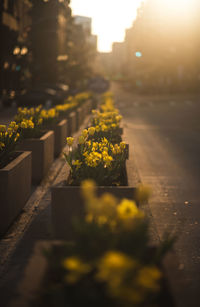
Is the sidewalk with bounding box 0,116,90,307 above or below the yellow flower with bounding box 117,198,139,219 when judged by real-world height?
below

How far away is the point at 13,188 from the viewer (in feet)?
21.7

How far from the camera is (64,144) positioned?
15.0 m

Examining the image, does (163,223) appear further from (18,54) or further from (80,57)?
(80,57)

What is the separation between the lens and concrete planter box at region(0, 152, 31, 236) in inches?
245

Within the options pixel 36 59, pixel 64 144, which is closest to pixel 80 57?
pixel 36 59

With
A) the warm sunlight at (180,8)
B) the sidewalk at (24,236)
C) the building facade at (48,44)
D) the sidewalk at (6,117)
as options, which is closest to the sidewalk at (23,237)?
the sidewalk at (24,236)

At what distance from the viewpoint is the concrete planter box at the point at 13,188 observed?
245 inches

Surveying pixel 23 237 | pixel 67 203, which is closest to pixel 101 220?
pixel 67 203

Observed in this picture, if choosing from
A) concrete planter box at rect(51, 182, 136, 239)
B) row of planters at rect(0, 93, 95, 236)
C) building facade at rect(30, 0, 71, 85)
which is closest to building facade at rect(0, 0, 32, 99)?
building facade at rect(30, 0, 71, 85)

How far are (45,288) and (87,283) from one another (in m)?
0.36

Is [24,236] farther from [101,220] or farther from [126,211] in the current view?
[126,211]

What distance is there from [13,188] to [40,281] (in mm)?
3757

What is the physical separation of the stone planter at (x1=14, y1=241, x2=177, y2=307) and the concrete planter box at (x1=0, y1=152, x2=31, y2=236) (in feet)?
9.49

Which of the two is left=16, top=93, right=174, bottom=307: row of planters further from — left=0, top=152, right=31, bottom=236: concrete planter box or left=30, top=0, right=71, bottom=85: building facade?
left=30, top=0, right=71, bottom=85: building facade
